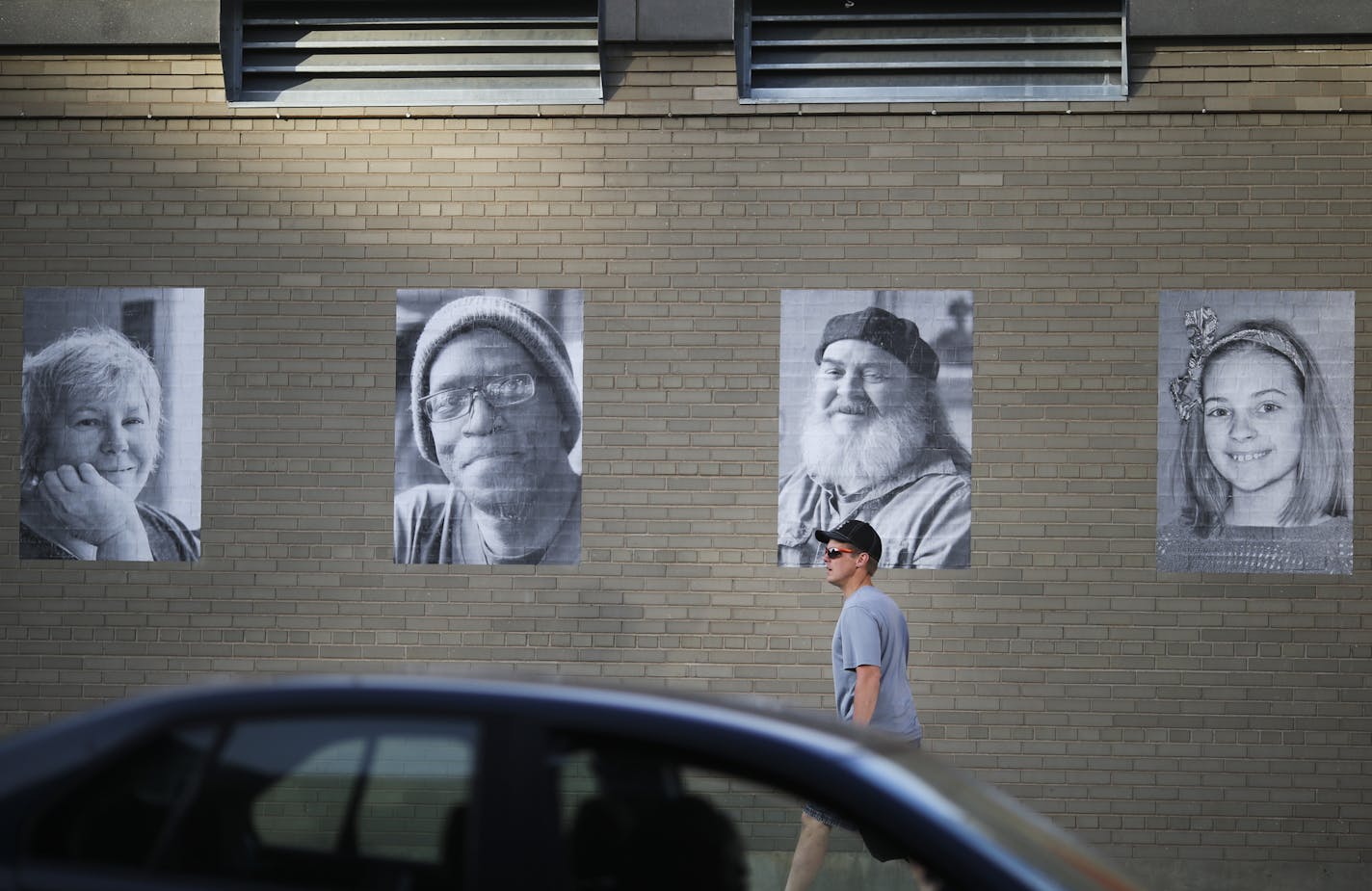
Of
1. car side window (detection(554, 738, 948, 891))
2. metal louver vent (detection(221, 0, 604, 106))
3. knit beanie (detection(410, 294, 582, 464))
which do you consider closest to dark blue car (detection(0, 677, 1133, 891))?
car side window (detection(554, 738, 948, 891))

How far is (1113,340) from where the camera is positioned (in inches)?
319

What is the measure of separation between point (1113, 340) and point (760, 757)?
5.96 meters

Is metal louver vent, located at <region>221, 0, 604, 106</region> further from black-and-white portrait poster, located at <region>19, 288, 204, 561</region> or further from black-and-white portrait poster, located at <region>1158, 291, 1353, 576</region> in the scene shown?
black-and-white portrait poster, located at <region>1158, 291, 1353, 576</region>

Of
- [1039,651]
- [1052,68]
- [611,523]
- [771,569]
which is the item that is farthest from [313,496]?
[1052,68]

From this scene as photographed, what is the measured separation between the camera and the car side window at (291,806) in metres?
2.71

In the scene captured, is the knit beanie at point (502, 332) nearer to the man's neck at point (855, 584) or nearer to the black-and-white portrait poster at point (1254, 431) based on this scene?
the man's neck at point (855, 584)

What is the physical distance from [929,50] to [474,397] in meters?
3.35

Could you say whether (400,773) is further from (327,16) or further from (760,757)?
(327,16)

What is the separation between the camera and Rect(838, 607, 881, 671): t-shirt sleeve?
6082 mm

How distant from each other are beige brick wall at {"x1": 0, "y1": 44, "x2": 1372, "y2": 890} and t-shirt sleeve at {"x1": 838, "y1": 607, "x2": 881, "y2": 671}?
1.96m

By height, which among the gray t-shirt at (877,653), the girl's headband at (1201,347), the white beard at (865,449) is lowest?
the gray t-shirt at (877,653)

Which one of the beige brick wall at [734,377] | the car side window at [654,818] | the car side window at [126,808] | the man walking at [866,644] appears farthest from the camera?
the beige brick wall at [734,377]

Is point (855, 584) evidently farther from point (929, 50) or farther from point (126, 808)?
point (126, 808)

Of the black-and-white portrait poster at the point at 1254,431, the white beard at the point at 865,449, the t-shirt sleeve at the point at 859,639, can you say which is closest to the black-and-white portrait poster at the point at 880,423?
the white beard at the point at 865,449
